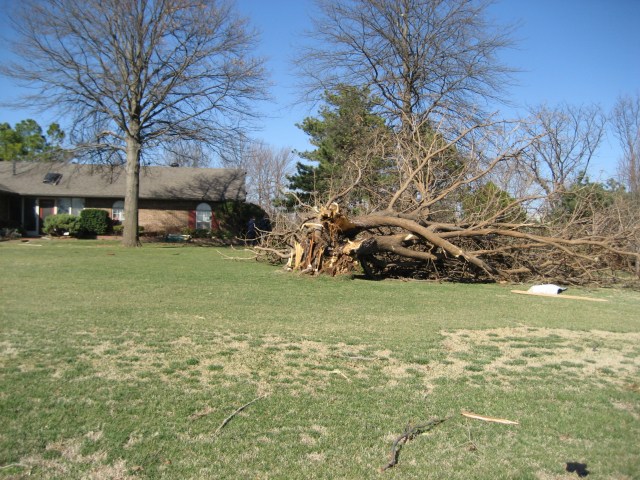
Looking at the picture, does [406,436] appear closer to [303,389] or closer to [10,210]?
[303,389]

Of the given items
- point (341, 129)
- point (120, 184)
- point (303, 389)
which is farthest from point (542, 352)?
point (120, 184)

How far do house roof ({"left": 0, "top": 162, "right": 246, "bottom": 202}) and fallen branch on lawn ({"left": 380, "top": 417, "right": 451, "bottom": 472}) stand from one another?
30.4 m

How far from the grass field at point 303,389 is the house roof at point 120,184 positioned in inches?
969

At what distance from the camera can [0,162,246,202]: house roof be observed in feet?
109

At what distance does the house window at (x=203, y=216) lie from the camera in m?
34.3

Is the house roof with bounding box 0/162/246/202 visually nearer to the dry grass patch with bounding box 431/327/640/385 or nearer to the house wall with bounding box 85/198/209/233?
the house wall with bounding box 85/198/209/233

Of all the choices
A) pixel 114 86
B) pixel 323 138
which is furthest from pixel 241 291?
pixel 323 138

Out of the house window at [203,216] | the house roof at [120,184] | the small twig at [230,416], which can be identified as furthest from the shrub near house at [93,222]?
the small twig at [230,416]

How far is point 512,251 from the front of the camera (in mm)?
15023

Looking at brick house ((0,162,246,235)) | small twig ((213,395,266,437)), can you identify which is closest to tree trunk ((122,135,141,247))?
brick house ((0,162,246,235))

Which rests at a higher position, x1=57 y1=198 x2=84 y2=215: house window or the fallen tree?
x1=57 y1=198 x2=84 y2=215: house window

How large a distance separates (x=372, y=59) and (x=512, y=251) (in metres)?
13.6

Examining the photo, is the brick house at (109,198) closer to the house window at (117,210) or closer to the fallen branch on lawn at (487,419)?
the house window at (117,210)

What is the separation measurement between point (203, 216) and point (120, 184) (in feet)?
18.0
